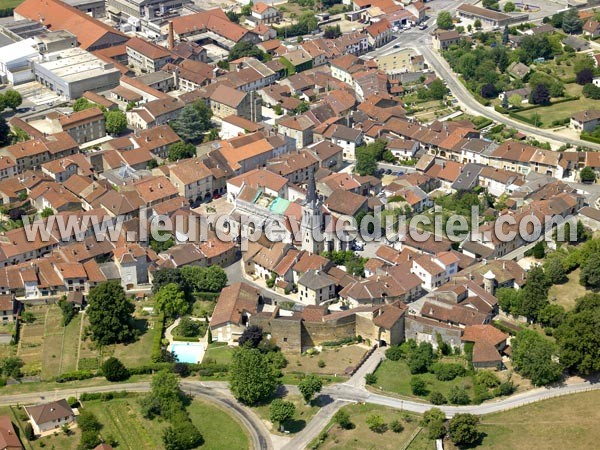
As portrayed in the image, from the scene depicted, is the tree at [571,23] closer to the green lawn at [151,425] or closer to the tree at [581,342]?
the tree at [581,342]

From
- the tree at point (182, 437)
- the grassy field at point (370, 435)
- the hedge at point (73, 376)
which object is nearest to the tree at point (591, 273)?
the grassy field at point (370, 435)

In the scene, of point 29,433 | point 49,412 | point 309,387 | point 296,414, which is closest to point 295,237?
point 309,387

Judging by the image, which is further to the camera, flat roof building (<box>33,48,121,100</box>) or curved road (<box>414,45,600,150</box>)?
flat roof building (<box>33,48,121,100</box>)

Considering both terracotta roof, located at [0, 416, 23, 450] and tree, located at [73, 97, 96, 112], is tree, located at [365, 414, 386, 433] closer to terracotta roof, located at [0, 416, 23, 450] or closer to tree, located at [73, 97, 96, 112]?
terracotta roof, located at [0, 416, 23, 450]

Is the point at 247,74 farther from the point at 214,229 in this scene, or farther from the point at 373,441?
the point at 373,441

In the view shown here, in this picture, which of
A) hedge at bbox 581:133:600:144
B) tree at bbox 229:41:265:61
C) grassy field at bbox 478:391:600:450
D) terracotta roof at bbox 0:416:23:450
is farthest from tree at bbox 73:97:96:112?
grassy field at bbox 478:391:600:450

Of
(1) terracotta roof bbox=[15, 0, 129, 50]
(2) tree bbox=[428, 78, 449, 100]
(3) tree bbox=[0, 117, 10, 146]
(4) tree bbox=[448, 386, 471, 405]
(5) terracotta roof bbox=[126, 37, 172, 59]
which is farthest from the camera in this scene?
(1) terracotta roof bbox=[15, 0, 129, 50]

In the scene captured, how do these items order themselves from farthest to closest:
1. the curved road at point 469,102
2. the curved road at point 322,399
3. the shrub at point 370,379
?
the curved road at point 469,102, the shrub at point 370,379, the curved road at point 322,399
